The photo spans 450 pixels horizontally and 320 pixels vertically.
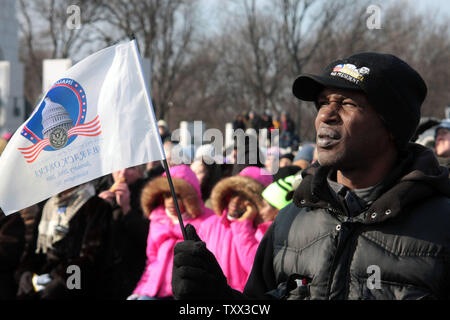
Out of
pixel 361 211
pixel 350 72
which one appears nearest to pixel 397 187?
pixel 361 211

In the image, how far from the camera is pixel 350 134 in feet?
8.20


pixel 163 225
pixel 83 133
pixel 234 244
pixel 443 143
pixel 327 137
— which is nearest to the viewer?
pixel 327 137

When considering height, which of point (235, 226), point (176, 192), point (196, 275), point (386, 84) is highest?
point (386, 84)

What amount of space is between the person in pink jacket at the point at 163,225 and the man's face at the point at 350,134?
3.37 metres

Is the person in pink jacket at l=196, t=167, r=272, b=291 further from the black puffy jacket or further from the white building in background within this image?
the white building in background

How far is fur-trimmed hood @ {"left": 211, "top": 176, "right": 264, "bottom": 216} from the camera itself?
A: 223 inches

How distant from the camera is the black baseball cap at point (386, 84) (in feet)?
8.07

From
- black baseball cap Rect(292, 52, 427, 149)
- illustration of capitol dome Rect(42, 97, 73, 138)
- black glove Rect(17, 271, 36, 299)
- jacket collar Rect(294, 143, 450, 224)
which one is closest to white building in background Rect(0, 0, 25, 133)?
black glove Rect(17, 271, 36, 299)

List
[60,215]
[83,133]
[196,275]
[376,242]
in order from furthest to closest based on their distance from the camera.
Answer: [60,215] < [83,133] < [376,242] < [196,275]

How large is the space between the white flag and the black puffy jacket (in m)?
0.84

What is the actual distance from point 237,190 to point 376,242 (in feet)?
11.0

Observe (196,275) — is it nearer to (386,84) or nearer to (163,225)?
(386,84)

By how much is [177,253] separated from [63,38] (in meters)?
30.4

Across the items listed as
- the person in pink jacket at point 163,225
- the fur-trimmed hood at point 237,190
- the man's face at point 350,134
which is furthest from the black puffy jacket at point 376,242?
the person in pink jacket at point 163,225
